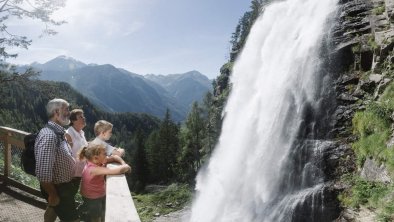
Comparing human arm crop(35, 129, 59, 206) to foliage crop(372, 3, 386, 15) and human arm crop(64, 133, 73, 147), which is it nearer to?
human arm crop(64, 133, 73, 147)

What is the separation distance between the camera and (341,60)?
20.0m

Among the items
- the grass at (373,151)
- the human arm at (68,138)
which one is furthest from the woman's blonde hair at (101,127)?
the grass at (373,151)

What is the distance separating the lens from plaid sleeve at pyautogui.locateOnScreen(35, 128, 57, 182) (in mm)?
4971

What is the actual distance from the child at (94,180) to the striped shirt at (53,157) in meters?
0.21

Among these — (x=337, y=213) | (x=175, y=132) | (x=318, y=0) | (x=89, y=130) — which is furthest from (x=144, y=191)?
(x=89, y=130)

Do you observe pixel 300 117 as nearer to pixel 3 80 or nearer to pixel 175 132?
pixel 3 80

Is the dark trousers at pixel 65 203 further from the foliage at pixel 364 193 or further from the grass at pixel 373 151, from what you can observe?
the foliage at pixel 364 193

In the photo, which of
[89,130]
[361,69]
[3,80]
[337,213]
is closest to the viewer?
[337,213]

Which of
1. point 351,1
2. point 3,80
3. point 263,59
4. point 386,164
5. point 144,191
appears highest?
point 351,1

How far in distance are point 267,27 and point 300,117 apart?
16.2 m

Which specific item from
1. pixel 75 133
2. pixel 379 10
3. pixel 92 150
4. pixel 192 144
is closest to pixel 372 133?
pixel 379 10

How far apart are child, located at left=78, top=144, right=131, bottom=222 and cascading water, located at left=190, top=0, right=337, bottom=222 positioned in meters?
12.2

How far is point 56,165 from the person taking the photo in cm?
538

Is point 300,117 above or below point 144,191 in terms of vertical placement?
above
